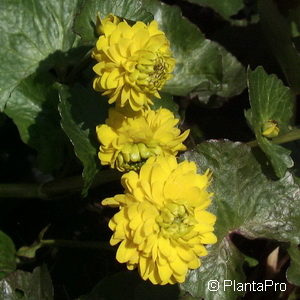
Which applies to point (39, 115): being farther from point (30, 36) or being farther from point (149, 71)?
point (149, 71)

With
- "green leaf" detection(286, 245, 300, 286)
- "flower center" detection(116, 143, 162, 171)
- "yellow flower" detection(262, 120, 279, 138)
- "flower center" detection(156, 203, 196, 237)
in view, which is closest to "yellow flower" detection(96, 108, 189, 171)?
"flower center" detection(116, 143, 162, 171)

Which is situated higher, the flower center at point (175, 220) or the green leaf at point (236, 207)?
the flower center at point (175, 220)

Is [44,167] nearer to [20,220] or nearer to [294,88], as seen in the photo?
[20,220]

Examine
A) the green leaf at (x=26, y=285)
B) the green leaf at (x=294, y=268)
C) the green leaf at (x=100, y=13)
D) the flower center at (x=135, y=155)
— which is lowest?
the green leaf at (x=294, y=268)

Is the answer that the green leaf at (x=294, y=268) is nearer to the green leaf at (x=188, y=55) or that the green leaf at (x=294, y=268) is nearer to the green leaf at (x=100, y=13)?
the green leaf at (x=188, y=55)

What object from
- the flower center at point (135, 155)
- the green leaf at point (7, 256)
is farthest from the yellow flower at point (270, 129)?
the green leaf at point (7, 256)

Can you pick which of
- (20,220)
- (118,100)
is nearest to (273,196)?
(118,100)

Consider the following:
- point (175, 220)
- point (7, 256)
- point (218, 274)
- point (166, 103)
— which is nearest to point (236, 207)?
point (218, 274)
